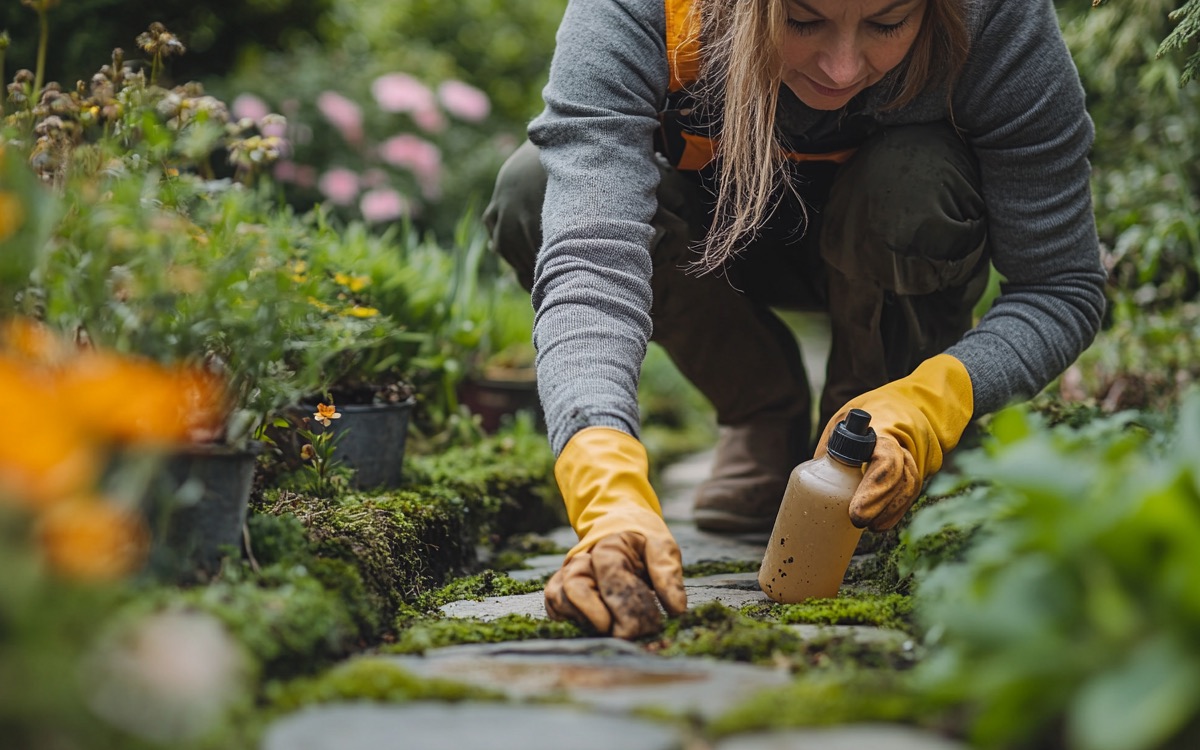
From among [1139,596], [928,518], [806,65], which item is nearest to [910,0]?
[806,65]

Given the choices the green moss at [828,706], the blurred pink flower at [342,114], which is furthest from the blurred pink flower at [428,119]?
the green moss at [828,706]

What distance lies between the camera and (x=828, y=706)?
1.05m

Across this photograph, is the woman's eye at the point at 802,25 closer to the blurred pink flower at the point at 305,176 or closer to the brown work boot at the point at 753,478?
the brown work boot at the point at 753,478

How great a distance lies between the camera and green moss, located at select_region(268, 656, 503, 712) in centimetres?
111

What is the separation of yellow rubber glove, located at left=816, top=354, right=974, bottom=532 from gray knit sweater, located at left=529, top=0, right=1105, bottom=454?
77 millimetres

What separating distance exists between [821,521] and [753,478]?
2.88 feet

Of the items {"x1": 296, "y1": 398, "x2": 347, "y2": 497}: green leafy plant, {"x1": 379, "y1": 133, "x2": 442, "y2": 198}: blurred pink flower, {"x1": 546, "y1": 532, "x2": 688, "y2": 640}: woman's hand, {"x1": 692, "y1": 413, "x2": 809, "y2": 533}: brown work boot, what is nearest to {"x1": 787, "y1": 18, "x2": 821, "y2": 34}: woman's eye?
{"x1": 546, "y1": 532, "x2": 688, "y2": 640}: woman's hand

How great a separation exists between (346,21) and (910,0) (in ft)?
14.7

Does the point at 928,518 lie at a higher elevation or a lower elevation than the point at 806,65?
lower

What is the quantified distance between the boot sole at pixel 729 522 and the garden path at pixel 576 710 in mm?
983

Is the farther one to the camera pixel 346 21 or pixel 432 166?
pixel 346 21

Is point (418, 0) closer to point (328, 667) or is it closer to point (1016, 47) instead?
point (1016, 47)

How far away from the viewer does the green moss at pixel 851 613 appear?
4.94ft

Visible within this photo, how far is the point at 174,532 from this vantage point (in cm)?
127
